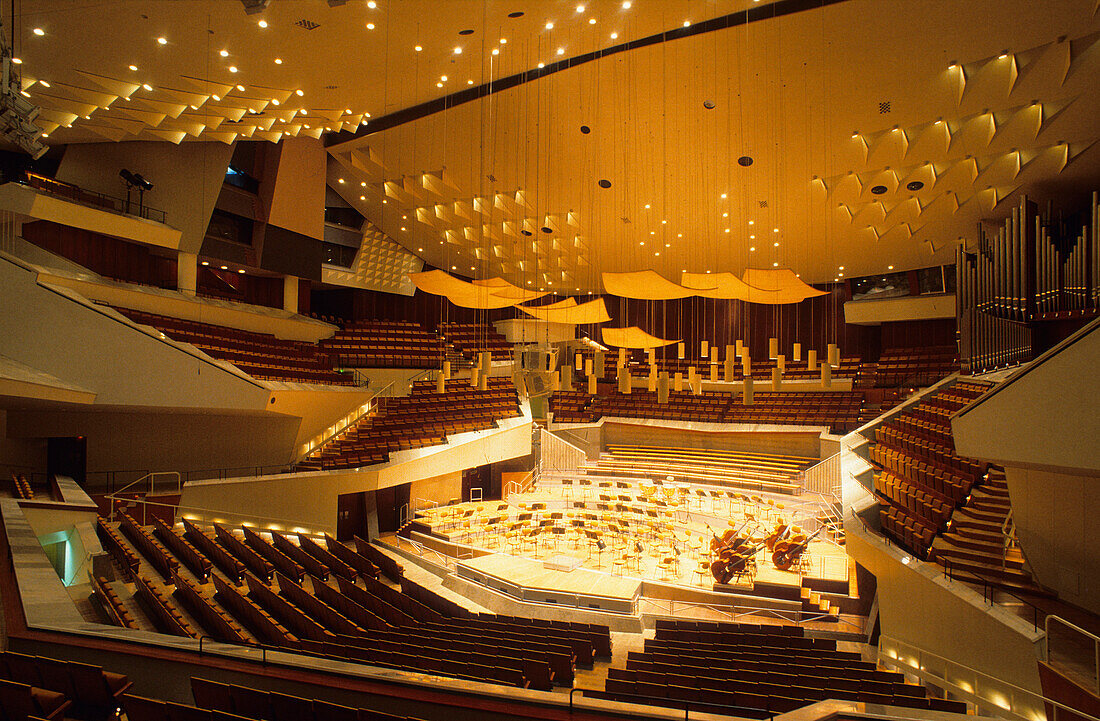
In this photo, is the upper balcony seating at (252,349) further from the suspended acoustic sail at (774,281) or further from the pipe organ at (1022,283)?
the pipe organ at (1022,283)

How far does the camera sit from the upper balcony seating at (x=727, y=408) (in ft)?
59.6

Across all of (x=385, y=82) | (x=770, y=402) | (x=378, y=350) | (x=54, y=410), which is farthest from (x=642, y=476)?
(x=54, y=410)

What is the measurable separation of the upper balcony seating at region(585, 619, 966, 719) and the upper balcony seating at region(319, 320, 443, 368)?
1402 centimetres

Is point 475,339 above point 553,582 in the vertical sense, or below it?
above

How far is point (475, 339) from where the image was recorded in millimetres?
23906

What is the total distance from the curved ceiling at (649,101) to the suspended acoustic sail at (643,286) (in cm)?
332

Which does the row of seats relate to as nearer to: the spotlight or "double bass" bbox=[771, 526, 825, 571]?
"double bass" bbox=[771, 526, 825, 571]

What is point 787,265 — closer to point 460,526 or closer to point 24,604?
point 460,526

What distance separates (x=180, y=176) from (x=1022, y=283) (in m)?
16.8

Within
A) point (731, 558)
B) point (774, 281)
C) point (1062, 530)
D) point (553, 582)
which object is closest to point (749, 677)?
point (1062, 530)

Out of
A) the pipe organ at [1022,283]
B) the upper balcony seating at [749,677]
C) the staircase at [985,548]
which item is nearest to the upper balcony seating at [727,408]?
the pipe organ at [1022,283]

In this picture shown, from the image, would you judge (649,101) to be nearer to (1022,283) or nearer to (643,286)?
(643,286)

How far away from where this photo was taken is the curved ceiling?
7973mm

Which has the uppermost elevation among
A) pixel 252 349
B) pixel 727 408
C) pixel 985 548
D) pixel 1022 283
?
pixel 1022 283
